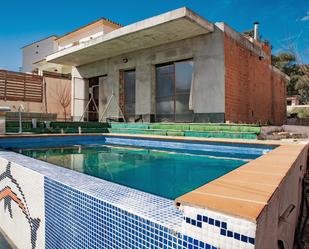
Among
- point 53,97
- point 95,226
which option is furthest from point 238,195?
point 53,97

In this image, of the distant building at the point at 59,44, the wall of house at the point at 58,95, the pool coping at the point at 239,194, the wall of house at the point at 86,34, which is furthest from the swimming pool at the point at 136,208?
the wall of house at the point at 86,34

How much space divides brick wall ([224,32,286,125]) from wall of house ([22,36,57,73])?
18.3m

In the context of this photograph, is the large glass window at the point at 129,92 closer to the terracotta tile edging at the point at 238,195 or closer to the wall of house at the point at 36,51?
the terracotta tile edging at the point at 238,195

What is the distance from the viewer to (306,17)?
12.7 metres

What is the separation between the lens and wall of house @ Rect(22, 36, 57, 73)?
22.8m

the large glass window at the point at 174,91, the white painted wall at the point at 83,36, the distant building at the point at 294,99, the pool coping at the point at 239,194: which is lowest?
the pool coping at the point at 239,194

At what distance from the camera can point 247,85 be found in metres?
9.73

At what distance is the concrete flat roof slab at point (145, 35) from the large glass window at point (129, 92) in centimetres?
110

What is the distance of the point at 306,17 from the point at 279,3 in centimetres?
577

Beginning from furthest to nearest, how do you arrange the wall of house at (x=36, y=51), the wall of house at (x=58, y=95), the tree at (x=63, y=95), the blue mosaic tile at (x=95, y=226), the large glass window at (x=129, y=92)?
the wall of house at (x=36, y=51), the tree at (x=63, y=95), the wall of house at (x=58, y=95), the large glass window at (x=129, y=92), the blue mosaic tile at (x=95, y=226)

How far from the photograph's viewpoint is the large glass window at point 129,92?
11289 millimetres

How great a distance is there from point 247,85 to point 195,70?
2.43 meters

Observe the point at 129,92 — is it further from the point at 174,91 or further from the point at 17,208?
the point at 17,208

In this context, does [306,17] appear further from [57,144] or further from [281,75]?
[57,144]
